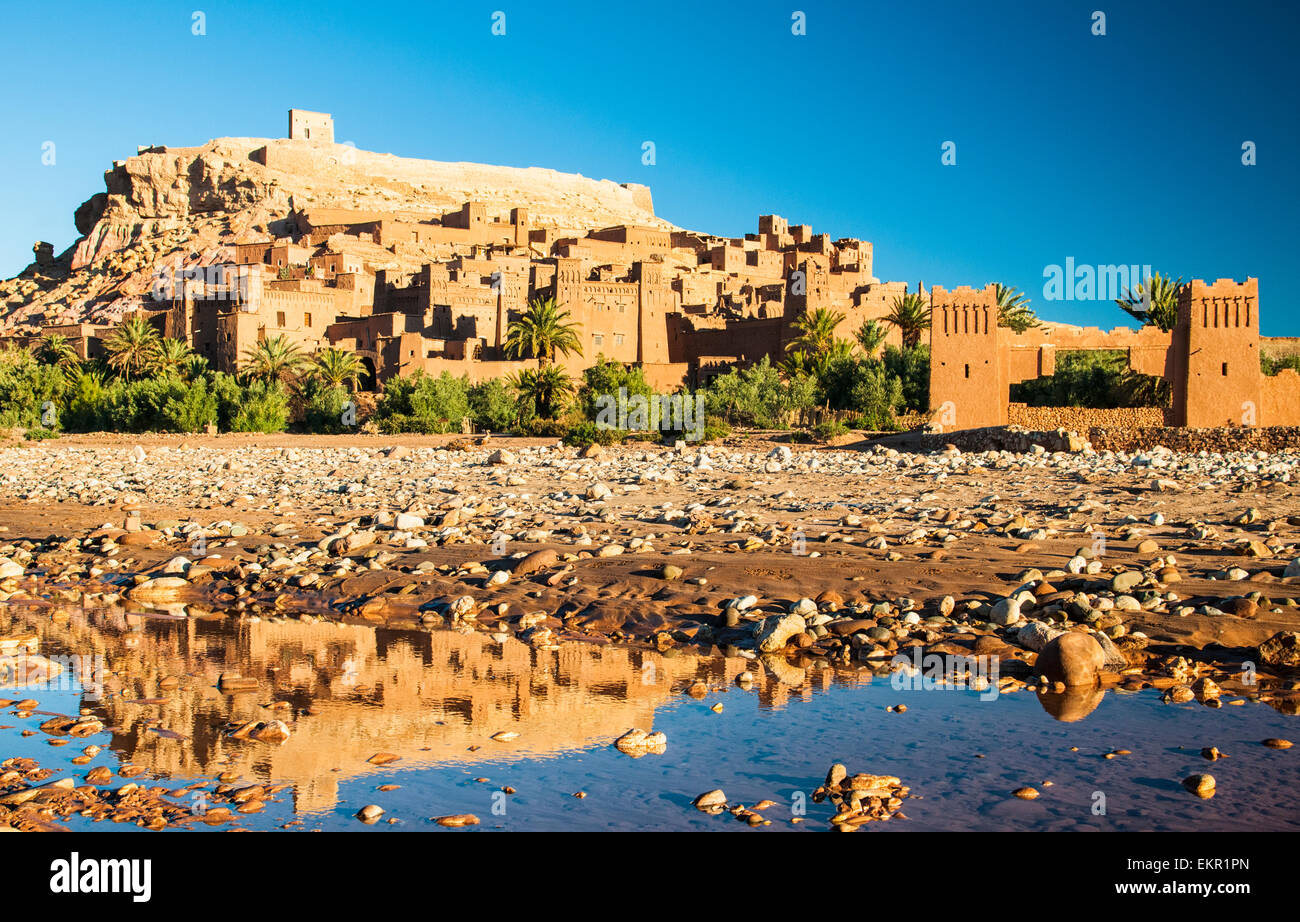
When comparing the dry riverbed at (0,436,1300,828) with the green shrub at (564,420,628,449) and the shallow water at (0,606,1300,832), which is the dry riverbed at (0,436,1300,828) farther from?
the green shrub at (564,420,628,449)

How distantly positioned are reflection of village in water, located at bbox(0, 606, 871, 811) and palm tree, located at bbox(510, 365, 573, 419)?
28555mm

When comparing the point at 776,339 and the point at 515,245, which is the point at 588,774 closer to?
the point at 776,339

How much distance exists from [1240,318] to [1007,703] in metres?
20.3

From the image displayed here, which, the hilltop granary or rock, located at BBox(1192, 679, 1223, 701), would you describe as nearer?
rock, located at BBox(1192, 679, 1223, 701)

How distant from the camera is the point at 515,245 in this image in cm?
6066

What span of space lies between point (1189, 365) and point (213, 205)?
6966 centimetres

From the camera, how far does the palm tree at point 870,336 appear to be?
40656mm

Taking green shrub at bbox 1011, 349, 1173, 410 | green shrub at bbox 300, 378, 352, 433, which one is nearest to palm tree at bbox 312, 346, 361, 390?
green shrub at bbox 300, 378, 352, 433

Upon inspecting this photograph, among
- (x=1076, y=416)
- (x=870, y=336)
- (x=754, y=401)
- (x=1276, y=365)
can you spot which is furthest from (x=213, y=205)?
(x=1076, y=416)

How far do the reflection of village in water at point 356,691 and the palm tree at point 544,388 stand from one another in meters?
28.6

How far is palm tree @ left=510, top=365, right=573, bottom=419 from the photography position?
37719 millimetres

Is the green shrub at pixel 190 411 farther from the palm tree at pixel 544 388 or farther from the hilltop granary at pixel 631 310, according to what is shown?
the palm tree at pixel 544 388

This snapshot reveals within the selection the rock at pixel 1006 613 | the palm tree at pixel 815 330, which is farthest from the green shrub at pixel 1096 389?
the rock at pixel 1006 613
